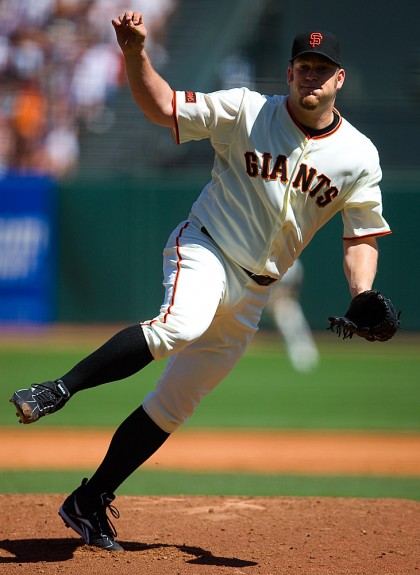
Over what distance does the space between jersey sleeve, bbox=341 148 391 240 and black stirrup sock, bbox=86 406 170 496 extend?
1.03m

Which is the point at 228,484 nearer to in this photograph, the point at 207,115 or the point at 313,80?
the point at 207,115

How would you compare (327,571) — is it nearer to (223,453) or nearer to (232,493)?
(232,493)

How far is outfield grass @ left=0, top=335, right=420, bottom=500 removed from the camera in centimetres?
528

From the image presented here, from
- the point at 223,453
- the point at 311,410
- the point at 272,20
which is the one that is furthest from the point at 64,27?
the point at 223,453

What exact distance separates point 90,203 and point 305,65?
9236mm

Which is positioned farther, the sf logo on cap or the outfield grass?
the outfield grass

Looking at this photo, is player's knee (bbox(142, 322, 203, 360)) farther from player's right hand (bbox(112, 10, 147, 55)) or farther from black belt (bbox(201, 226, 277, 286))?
player's right hand (bbox(112, 10, 147, 55))

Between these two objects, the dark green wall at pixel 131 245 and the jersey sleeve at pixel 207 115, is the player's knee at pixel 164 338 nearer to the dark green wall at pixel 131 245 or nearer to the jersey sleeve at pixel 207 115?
the jersey sleeve at pixel 207 115

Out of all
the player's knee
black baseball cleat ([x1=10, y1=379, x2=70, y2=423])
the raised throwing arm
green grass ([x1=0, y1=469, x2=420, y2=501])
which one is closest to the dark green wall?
green grass ([x1=0, y1=469, x2=420, y2=501])

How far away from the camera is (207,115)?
332 cm

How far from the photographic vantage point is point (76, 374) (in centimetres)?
299

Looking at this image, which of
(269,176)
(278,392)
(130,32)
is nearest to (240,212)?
(269,176)

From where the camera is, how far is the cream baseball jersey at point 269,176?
3355 millimetres

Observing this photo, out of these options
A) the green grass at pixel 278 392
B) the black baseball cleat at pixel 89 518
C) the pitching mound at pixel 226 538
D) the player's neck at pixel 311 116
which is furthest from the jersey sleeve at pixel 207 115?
the green grass at pixel 278 392
